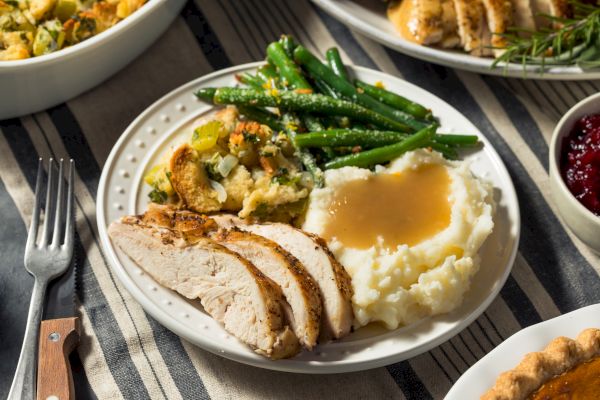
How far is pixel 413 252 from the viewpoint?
4047 mm

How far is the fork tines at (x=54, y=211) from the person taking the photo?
4.43 metres

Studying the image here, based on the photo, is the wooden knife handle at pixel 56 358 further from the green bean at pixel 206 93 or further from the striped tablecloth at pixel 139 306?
the green bean at pixel 206 93

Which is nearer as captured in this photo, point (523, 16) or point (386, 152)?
point (386, 152)

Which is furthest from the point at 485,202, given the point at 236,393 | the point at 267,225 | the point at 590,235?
the point at 236,393

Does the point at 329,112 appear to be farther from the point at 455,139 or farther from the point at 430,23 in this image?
the point at 430,23

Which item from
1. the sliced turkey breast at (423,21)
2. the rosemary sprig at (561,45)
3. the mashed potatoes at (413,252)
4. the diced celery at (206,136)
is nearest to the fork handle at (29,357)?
the diced celery at (206,136)

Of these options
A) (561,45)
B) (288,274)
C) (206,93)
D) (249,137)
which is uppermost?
(206,93)

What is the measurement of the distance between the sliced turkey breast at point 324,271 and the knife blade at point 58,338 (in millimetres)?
937

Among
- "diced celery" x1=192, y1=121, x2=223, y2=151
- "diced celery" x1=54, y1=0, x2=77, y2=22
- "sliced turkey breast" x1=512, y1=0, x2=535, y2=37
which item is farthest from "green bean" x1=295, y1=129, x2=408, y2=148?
"diced celery" x1=54, y1=0, x2=77, y2=22

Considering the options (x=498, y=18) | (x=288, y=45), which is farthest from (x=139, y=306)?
(x=498, y=18)

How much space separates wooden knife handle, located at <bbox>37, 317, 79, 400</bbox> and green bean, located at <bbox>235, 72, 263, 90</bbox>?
73.4 inches

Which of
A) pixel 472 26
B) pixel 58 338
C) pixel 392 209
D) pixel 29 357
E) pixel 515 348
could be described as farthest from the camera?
pixel 472 26

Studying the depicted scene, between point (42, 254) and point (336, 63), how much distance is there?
87.0 inches

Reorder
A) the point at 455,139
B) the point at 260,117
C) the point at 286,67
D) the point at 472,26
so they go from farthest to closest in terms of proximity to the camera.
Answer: the point at 472,26 < the point at 286,67 < the point at 260,117 < the point at 455,139
